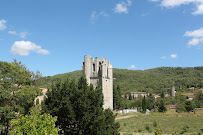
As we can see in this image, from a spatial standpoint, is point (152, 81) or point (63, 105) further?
point (152, 81)

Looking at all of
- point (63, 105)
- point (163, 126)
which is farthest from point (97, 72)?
point (63, 105)

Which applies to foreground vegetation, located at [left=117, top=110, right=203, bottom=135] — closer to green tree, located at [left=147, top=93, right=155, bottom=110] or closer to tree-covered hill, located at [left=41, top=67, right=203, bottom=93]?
green tree, located at [left=147, top=93, right=155, bottom=110]

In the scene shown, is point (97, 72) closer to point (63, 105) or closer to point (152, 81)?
point (63, 105)

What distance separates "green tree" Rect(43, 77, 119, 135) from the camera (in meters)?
18.6

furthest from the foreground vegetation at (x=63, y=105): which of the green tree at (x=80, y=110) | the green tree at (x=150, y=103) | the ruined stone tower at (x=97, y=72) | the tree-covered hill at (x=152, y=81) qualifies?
the tree-covered hill at (x=152, y=81)

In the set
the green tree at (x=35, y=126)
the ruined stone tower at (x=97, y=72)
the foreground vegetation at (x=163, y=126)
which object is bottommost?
the foreground vegetation at (x=163, y=126)

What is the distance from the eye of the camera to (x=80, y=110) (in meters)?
19.0

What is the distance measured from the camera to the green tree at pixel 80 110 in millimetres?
18594

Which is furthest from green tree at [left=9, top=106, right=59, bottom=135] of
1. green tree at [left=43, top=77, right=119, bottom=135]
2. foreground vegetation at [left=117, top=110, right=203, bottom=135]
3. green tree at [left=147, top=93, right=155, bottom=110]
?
green tree at [left=147, top=93, right=155, bottom=110]

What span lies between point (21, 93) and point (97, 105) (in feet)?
30.4

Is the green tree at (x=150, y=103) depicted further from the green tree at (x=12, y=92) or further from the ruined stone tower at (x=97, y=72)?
the green tree at (x=12, y=92)

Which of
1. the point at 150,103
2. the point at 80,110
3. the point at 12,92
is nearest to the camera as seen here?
the point at 80,110

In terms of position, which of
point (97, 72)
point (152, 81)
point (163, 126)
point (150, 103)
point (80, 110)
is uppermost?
point (152, 81)

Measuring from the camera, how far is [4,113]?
886 inches
